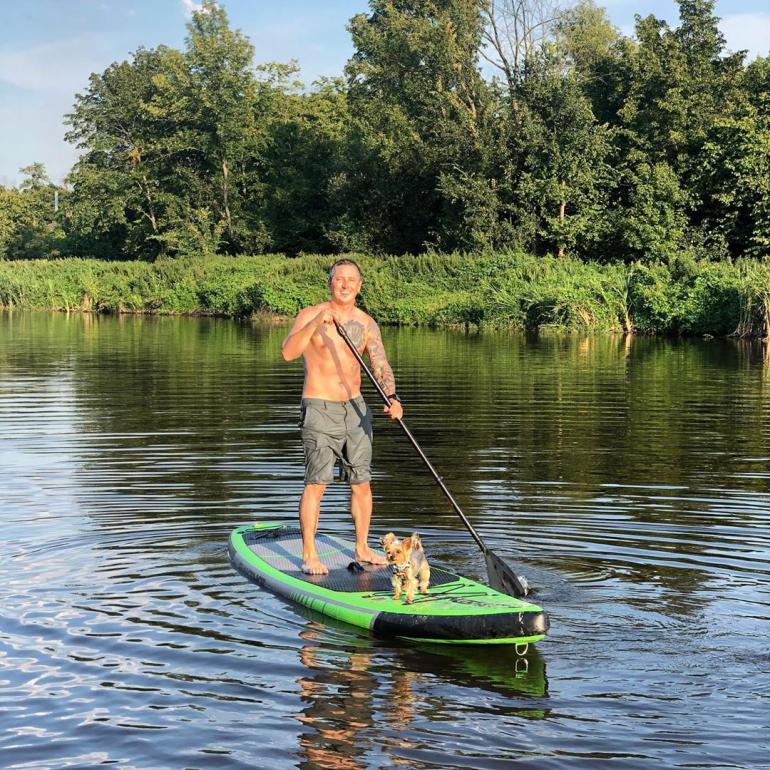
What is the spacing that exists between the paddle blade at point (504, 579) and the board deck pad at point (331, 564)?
0.25 metres

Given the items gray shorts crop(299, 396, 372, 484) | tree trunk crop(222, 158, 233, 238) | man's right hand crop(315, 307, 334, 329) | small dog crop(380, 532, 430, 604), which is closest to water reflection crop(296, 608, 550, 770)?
small dog crop(380, 532, 430, 604)

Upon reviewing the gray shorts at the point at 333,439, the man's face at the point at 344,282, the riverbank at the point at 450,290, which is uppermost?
the riverbank at the point at 450,290

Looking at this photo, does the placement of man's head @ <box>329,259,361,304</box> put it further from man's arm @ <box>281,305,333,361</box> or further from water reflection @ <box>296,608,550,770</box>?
water reflection @ <box>296,608,550,770</box>

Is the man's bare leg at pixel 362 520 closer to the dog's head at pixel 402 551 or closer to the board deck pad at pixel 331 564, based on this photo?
the board deck pad at pixel 331 564

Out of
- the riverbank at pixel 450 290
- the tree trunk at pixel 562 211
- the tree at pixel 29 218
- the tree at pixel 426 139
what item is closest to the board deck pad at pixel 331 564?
the riverbank at pixel 450 290

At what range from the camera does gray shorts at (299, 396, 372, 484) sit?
7820 mm

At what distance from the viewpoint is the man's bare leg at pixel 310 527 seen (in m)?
7.82

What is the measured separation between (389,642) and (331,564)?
53.4 inches

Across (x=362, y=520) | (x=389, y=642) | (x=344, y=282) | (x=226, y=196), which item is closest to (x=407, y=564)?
(x=389, y=642)

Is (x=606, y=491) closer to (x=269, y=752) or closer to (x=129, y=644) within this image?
(x=129, y=644)

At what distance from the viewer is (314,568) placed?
782cm

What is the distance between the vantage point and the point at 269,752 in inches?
208

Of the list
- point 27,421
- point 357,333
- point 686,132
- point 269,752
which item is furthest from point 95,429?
point 686,132

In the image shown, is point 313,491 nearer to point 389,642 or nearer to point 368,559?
point 368,559
